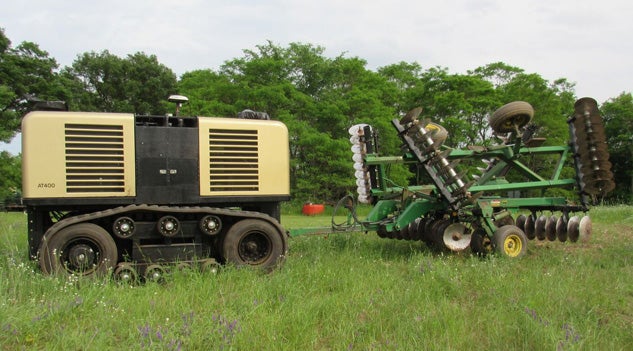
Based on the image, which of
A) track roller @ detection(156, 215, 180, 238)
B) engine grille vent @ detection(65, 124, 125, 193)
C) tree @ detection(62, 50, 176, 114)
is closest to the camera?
engine grille vent @ detection(65, 124, 125, 193)

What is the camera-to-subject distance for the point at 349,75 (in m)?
36.6

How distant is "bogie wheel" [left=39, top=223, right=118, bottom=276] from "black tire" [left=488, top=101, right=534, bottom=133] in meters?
5.91

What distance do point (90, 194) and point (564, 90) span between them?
145 ft

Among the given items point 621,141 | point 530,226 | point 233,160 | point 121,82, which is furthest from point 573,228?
point 621,141

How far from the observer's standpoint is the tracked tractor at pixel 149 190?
196 inches

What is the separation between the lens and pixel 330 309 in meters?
4.16

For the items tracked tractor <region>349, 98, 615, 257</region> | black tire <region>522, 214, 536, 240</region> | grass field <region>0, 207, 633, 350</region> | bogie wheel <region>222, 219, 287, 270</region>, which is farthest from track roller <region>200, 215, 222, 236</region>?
black tire <region>522, 214, 536, 240</region>

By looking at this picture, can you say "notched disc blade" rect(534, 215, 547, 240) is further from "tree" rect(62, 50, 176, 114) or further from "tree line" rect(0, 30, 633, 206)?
"tree" rect(62, 50, 176, 114)

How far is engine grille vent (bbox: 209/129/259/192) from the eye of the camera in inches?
222

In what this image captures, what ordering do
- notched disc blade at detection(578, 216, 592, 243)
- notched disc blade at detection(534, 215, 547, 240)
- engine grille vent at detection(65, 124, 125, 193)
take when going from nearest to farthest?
engine grille vent at detection(65, 124, 125, 193) < notched disc blade at detection(578, 216, 592, 243) < notched disc blade at detection(534, 215, 547, 240)

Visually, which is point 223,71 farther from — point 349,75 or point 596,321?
point 596,321

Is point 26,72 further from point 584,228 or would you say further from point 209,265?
point 584,228

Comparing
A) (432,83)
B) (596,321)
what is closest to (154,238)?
(596,321)

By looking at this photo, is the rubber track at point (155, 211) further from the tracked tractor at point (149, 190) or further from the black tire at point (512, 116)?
the black tire at point (512, 116)
